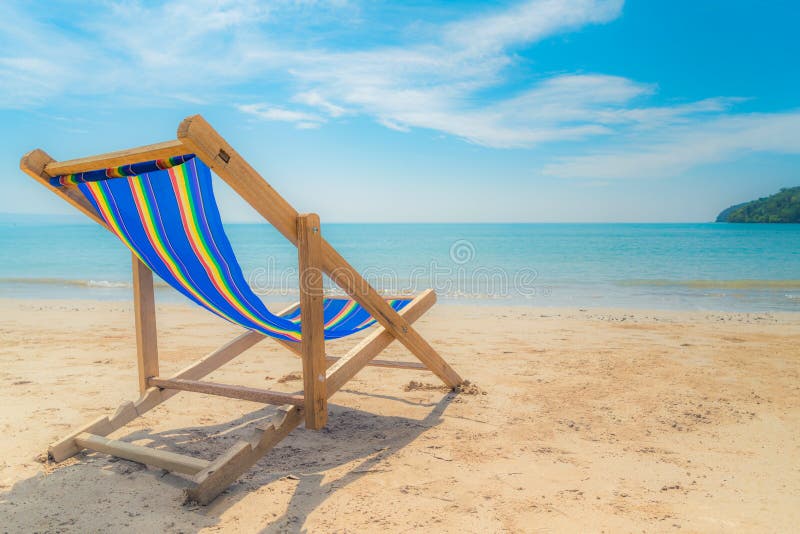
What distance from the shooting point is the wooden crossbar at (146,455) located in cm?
226

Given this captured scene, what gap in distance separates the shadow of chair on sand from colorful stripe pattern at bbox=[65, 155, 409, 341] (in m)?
0.74

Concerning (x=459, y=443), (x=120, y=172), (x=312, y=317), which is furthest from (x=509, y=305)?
(x=120, y=172)

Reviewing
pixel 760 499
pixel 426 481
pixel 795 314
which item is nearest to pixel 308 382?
pixel 426 481

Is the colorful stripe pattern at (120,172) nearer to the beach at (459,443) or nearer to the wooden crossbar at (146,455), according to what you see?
the wooden crossbar at (146,455)

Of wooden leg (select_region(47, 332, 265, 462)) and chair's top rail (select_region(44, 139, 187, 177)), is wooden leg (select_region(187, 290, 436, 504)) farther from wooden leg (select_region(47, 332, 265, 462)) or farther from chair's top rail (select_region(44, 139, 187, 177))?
chair's top rail (select_region(44, 139, 187, 177))

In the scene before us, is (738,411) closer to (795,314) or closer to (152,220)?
(152,220)

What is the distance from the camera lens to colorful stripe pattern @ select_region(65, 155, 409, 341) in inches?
86.9

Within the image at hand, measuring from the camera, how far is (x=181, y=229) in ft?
7.56

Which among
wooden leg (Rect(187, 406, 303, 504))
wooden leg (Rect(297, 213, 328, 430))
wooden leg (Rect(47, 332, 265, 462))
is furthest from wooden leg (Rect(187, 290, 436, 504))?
wooden leg (Rect(47, 332, 265, 462))

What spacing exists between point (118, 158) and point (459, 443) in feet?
6.99

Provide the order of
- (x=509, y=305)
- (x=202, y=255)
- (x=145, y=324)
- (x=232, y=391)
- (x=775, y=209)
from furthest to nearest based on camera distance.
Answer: (x=775, y=209) → (x=509, y=305) → (x=145, y=324) → (x=232, y=391) → (x=202, y=255)

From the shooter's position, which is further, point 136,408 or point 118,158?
point 136,408

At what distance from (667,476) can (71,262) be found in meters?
23.5

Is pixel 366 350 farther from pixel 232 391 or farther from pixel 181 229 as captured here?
pixel 181 229
